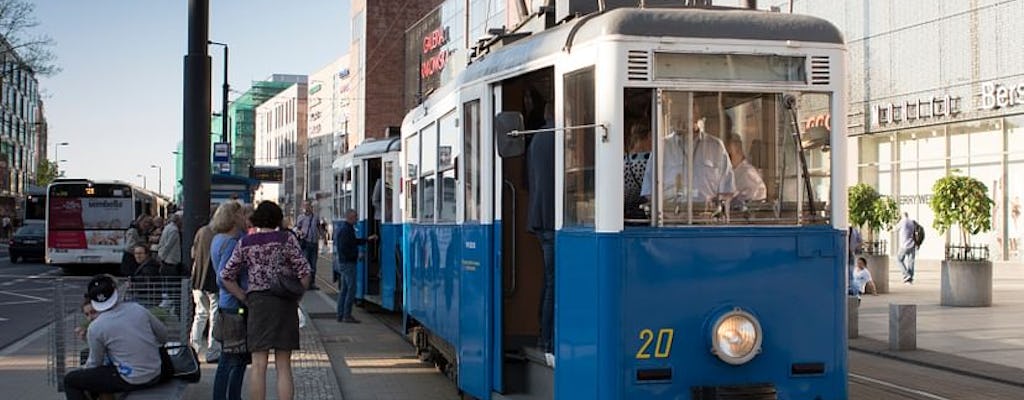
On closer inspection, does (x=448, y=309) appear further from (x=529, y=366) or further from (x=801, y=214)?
(x=801, y=214)

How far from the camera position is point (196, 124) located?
389 inches

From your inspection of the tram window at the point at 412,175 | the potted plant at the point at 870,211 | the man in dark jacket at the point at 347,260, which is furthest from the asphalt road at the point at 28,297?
the potted plant at the point at 870,211

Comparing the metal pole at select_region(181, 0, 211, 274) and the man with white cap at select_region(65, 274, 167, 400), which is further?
the metal pole at select_region(181, 0, 211, 274)

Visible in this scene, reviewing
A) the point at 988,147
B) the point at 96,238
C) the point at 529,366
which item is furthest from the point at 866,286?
the point at 96,238

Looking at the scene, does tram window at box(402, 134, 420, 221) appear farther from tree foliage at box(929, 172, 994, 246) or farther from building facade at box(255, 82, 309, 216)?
building facade at box(255, 82, 309, 216)

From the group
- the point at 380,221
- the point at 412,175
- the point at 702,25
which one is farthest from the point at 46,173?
the point at 702,25

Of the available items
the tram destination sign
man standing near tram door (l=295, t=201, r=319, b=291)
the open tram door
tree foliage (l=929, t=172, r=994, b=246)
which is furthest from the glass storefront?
the tram destination sign

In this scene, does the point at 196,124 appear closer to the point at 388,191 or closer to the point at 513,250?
the point at 513,250

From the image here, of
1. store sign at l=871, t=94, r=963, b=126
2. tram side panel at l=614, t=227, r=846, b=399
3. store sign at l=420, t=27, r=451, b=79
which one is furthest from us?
store sign at l=420, t=27, r=451, b=79

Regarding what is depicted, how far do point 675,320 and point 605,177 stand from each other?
2.89 ft

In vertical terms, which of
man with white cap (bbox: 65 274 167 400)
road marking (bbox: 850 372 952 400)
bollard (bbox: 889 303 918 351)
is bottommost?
road marking (bbox: 850 372 952 400)

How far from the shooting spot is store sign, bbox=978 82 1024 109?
29828mm

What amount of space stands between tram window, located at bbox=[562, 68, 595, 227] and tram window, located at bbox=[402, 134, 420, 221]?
13.7 ft

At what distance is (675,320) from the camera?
6.08 metres
